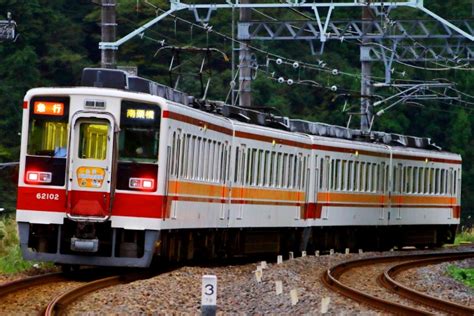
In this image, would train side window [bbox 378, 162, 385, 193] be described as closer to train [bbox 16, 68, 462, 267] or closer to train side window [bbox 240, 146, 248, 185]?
train [bbox 16, 68, 462, 267]

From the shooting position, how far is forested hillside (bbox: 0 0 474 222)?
5309cm

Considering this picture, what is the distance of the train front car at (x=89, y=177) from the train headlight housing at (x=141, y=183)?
1 cm

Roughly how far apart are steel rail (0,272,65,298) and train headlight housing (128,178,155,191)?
4.80 feet

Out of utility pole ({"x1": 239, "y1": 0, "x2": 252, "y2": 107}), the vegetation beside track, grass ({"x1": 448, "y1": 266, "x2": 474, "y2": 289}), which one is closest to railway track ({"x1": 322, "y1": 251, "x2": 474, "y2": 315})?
grass ({"x1": 448, "y1": 266, "x2": 474, "y2": 289})

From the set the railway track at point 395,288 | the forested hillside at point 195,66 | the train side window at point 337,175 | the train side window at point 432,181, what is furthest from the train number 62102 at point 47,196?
the forested hillside at point 195,66

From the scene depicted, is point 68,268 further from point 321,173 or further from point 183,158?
A: point 321,173

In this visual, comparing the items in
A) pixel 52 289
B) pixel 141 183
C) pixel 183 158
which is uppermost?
pixel 183 158

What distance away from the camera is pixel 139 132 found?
66.2 feet

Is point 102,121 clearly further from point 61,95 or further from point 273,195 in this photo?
point 273,195

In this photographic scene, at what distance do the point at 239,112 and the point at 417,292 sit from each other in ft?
24.9

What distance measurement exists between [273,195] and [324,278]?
18.6 feet

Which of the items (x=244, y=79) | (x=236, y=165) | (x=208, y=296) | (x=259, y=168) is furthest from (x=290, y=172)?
(x=208, y=296)

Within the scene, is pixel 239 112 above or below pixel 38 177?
above

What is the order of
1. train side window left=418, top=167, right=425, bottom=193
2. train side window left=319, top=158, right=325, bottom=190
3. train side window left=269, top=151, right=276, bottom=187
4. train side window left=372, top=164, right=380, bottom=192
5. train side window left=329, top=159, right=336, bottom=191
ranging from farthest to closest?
1. train side window left=418, top=167, right=425, bottom=193
2. train side window left=372, top=164, right=380, bottom=192
3. train side window left=329, top=159, right=336, bottom=191
4. train side window left=319, top=158, right=325, bottom=190
5. train side window left=269, top=151, right=276, bottom=187
